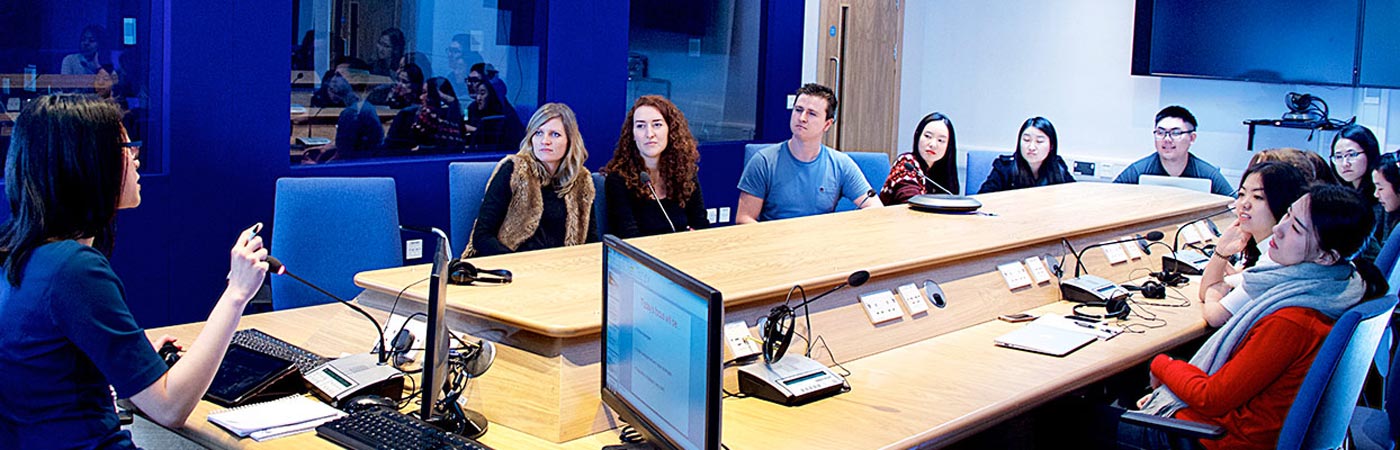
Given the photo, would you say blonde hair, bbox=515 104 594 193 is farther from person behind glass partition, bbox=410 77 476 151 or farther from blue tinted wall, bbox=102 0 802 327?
person behind glass partition, bbox=410 77 476 151

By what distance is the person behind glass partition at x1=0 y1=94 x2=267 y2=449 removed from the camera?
2.02 meters

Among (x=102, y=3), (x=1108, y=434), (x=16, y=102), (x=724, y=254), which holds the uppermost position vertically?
(x=102, y=3)

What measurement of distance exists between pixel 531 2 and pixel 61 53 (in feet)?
7.25

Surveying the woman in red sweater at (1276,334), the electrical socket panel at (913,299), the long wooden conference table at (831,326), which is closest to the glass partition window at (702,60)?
the long wooden conference table at (831,326)

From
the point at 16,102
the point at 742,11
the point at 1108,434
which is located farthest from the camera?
the point at 742,11

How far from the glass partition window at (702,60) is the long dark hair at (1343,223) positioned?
4.25 m

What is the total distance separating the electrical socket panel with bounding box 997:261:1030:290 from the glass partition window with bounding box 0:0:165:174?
3043 mm

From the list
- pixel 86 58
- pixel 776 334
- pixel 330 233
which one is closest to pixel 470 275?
pixel 776 334

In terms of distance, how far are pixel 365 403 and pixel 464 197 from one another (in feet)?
7.06

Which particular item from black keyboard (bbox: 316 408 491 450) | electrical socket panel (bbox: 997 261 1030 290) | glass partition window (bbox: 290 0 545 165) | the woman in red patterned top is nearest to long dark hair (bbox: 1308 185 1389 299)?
electrical socket panel (bbox: 997 261 1030 290)

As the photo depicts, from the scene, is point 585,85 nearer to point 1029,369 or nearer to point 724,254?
point 724,254

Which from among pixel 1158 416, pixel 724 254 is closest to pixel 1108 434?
pixel 1158 416

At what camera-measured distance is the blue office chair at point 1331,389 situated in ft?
8.03

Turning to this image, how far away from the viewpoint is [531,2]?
5973 millimetres
